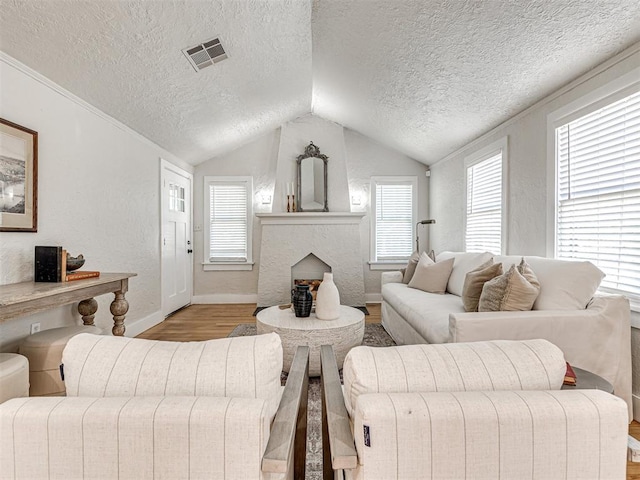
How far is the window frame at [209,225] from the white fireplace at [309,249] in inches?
16.0

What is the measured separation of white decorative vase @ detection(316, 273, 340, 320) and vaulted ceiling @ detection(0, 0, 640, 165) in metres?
2.13

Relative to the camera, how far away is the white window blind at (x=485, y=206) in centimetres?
369

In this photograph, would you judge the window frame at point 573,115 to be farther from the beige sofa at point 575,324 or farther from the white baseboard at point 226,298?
the white baseboard at point 226,298

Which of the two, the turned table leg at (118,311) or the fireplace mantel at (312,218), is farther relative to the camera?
the fireplace mantel at (312,218)

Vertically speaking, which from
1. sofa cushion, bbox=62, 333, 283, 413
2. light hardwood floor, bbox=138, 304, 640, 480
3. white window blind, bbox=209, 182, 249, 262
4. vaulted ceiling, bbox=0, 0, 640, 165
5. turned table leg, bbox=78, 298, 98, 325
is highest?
vaulted ceiling, bbox=0, 0, 640, 165

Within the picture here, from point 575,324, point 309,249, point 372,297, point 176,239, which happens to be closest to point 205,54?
point 176,239

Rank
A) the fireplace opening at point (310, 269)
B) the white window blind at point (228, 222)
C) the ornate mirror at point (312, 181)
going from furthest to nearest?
1. the white window blind at point (228, 222)
2. the ornate mirror at point (312, 181)
3. the fireplace opening at point (310, 269)

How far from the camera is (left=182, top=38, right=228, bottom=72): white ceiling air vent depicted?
2.94 meters

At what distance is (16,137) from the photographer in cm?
224

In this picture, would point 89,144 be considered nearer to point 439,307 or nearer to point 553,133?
point 439,307

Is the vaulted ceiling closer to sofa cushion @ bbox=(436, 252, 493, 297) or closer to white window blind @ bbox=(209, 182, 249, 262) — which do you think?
Answer: white window blind @ bbox=(209, 182, 249, 262)

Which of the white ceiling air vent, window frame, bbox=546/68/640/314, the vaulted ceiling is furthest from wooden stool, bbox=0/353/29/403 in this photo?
window frame, bbox=546/68/640/314

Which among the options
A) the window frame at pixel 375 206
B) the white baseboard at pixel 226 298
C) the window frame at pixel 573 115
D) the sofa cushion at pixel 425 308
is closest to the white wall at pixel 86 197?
the white baseboard at pixel 226 298

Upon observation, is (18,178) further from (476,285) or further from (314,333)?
(476,285)
